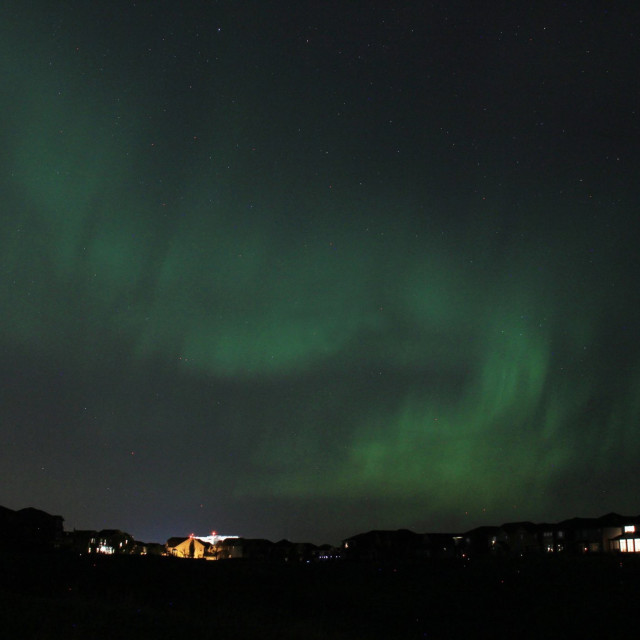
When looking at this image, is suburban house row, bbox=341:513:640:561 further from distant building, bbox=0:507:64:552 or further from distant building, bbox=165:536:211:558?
distant building, bbox=0:507:64:552

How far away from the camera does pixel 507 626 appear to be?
41406 mm

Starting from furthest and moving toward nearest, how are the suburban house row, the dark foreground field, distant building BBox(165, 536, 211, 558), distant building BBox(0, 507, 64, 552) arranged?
distant building BBox(165, 536, 211, 558)
the suburban house row
distant building BBox(0, 507, 64, 552)
the dark foreground field

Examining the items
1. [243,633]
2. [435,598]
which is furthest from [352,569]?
[243,633]

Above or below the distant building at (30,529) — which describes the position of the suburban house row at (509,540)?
below

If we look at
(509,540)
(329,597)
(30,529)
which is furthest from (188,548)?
(329,597)

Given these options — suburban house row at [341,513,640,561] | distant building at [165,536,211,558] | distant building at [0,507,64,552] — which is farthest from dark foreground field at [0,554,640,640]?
distant building at [165,536,211,558]

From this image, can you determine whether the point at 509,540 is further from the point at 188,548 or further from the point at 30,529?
the point at 30,529

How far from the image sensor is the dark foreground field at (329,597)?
2692 cm

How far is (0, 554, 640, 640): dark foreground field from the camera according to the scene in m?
26.9

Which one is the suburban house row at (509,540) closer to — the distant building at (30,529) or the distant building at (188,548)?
the distant building at (188,548)

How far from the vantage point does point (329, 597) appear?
168 ft

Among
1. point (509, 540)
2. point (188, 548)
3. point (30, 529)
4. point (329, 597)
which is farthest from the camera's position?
point (188, 548)

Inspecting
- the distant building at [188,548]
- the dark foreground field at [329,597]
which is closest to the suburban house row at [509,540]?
the distant building at [188,548]

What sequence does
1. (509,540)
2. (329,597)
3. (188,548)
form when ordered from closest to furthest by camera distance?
(329,597) → (509,540) → (188,548)
